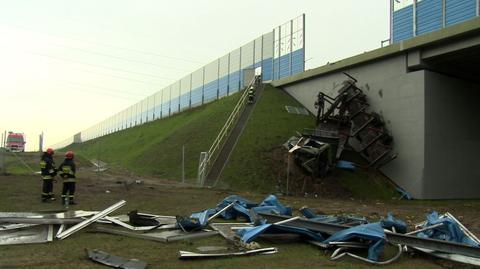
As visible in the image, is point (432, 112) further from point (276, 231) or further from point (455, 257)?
point (455, 257)

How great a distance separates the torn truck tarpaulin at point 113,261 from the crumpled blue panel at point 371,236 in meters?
3.80

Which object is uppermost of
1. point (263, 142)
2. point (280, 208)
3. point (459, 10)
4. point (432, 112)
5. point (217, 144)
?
point (459, 10)

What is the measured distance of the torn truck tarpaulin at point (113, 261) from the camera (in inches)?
311

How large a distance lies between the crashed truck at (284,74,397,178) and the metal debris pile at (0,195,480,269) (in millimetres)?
13667

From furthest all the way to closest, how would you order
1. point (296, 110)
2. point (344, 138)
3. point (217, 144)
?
point (296, 110) < point (217, 144) < point (344, 138)

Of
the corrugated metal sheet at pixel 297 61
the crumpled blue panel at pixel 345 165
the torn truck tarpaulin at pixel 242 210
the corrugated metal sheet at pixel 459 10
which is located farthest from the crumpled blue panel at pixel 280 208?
the corrugated metal sheet at pixel 297 61

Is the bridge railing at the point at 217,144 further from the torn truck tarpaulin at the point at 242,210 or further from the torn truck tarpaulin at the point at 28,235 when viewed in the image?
the torn truck tarpaulin at the point at 28,235

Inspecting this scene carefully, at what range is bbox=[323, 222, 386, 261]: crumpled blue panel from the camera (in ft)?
29.5

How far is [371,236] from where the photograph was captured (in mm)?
9086

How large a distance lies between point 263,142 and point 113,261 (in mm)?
23171

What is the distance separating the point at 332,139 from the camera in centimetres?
2923

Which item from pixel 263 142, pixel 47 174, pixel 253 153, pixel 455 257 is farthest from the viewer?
pixel 263 142

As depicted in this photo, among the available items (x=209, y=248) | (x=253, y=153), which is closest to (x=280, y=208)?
(x=209, y=248)

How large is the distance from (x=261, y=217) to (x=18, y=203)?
9142mm
